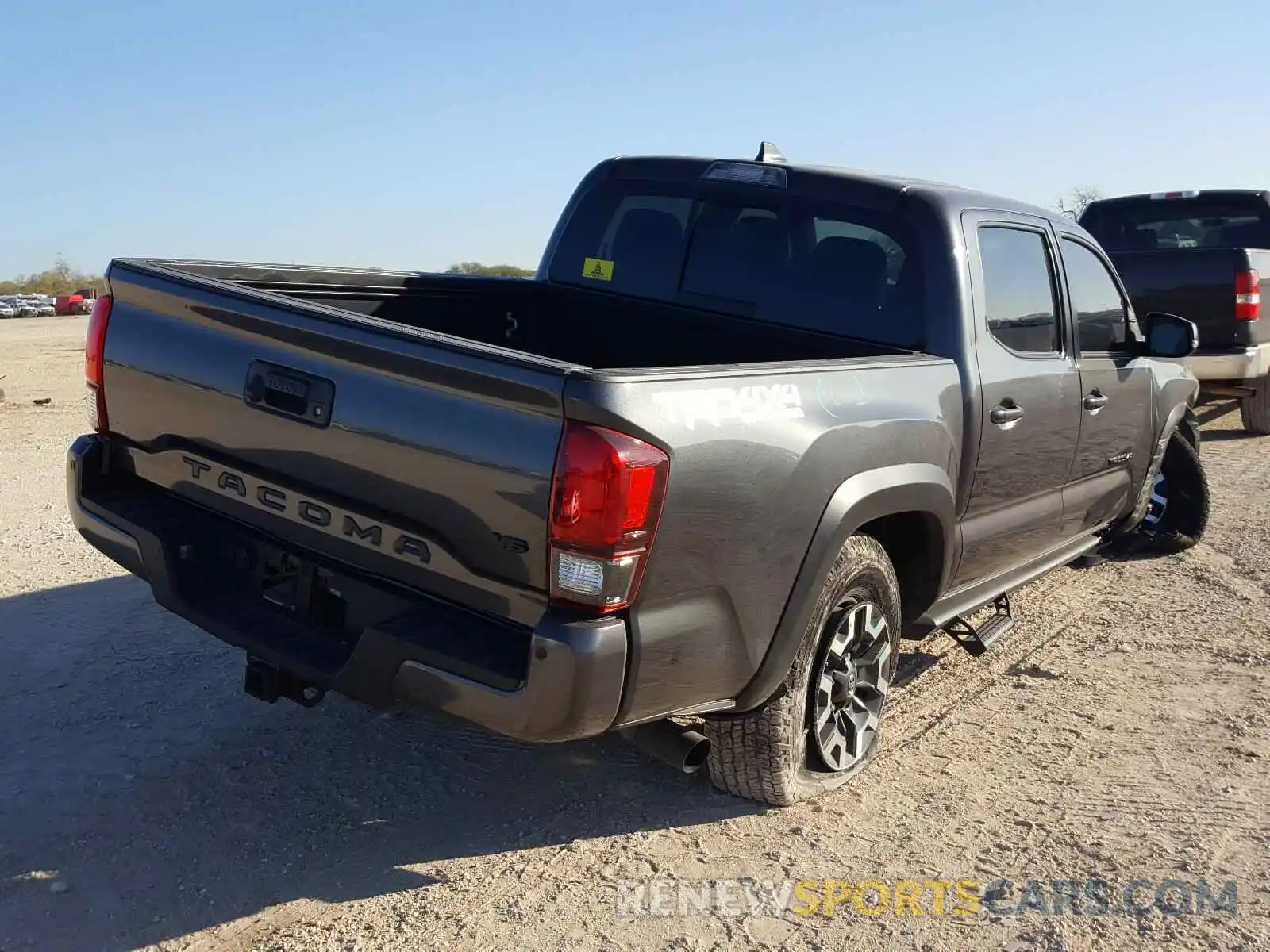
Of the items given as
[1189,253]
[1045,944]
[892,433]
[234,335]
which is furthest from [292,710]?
[1189,253]

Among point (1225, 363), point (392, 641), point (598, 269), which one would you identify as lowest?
point (392, 641)

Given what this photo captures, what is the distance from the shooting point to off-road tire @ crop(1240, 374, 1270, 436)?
36.3 feet

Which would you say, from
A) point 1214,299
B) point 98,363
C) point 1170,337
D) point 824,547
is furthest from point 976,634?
point 1214,299

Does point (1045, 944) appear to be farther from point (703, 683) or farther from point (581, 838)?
point (581, 838)

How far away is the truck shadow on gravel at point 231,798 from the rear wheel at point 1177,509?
4172 mm

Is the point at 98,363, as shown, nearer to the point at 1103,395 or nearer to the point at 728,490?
the point at 728,490

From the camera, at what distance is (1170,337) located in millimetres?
5168

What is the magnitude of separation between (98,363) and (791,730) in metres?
2.43

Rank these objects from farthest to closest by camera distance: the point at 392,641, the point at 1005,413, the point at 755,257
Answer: the point at 755,257 < the point at 1005,413 < the point at 392,641

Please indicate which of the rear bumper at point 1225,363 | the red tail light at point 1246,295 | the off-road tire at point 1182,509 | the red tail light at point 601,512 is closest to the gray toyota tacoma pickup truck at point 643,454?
the red tail light at point 601,512

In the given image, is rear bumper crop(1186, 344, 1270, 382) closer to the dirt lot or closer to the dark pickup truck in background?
the dark pickup truck in background

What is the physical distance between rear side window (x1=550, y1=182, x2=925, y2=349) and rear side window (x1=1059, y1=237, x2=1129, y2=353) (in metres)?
1.20

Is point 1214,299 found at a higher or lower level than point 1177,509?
higher

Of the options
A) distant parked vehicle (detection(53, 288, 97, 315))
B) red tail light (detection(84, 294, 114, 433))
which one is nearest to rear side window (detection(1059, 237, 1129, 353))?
red tail light (detection(84, 294, 114, 433))
